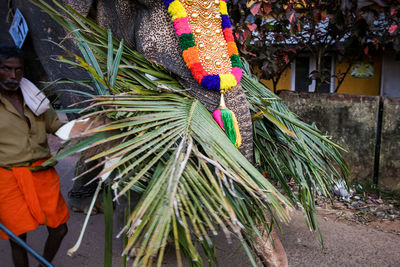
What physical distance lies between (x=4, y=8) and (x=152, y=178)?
2.59 m

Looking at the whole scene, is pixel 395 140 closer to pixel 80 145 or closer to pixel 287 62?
pixel 287 62

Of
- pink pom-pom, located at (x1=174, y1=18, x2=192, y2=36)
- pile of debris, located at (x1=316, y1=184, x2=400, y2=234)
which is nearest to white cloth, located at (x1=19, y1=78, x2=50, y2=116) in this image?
pink pom-pom, located at (x1=174, y1=18, x2=192, y2=36)

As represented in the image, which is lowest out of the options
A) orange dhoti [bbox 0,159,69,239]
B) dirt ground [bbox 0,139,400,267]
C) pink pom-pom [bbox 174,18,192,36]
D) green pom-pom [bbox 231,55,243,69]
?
dirt ground [bbox 0,139,400,267]

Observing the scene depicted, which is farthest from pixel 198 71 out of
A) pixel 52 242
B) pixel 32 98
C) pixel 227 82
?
pixel 52 242

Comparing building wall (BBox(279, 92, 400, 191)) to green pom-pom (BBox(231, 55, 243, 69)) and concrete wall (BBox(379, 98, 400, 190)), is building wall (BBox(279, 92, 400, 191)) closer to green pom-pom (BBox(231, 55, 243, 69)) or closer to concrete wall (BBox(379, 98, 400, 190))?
concrete wall (BBox(379, 98, 400, 190))

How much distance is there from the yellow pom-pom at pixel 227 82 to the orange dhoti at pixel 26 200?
3.22 feet

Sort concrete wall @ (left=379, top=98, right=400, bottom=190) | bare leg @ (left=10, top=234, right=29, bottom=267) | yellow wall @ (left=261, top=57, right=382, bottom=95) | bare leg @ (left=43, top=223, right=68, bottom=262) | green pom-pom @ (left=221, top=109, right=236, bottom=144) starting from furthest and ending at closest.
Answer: yellow wall @ (left=261, top=57, right=382, bottom=95)
concrete wall @ (left=379, top=98, right=400, bottom=190)
bare leg @ (left=43, top=223, right=68, bottom=262)
bare leg @ (left=10, top=234, right=29, bottom=267)
green pom-pom @ (left=221, top=109, right=236, bottom=144)

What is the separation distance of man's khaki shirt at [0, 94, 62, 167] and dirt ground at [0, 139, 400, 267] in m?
0.80

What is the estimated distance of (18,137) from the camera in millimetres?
1853

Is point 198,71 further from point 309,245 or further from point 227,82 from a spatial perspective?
point 309,245

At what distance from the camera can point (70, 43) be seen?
6.98 feet

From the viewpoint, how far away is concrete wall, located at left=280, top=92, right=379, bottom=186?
3.48m

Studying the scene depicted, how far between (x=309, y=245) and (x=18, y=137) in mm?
1978

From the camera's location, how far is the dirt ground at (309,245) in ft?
7.36
